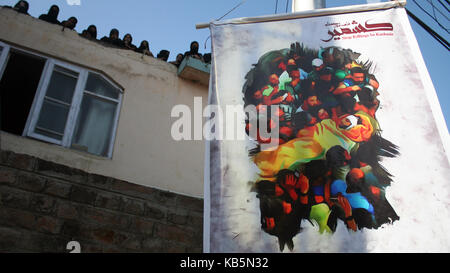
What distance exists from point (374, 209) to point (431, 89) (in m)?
1.18

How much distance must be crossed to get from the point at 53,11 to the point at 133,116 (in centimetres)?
192

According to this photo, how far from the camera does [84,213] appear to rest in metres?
4.65

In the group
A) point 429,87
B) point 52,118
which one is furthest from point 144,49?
point 429,87

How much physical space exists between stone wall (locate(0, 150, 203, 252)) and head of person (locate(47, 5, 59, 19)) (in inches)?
89.9

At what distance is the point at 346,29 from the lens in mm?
3945

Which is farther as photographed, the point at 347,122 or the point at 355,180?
the point at 347,122

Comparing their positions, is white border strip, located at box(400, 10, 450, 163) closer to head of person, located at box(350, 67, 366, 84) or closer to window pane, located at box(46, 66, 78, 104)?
head of person, located at box(350, 67, 366, 84)

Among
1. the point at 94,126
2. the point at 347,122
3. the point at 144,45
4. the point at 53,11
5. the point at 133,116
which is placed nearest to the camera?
the point at 347,122

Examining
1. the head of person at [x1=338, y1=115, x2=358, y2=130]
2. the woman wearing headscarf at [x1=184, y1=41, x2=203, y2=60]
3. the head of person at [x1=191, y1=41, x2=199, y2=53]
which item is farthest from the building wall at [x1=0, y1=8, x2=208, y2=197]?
the head of person at [x1=338, y1=115, x2=358, y2=130]

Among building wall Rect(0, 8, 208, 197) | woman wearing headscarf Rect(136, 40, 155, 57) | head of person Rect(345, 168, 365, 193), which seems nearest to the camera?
head of person Rect(345, 168, 365, 193)

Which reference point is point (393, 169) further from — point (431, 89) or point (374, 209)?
point (431, 89)

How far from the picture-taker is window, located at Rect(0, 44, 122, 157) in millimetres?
5141

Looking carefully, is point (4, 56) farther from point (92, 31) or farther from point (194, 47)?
point (194, 47)
